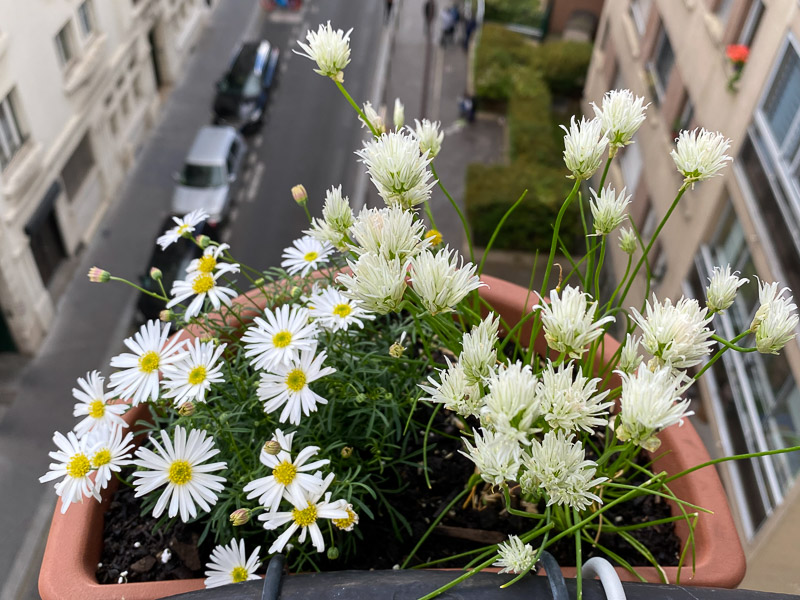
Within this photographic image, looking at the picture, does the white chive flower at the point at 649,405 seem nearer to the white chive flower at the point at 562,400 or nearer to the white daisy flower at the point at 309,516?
the white chive flower at the point at 562,400

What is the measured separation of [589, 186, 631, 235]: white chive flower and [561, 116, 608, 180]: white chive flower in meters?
0.11

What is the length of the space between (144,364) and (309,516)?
52 cm

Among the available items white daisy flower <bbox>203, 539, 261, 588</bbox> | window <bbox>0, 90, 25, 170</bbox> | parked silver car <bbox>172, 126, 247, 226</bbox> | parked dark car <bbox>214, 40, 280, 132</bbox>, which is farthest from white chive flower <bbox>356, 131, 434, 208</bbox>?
parked dark car <bbox>214, 40, 280, 132</bbox>

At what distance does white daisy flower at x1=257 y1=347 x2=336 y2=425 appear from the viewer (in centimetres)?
152

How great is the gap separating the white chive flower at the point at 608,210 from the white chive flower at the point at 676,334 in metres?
0.31

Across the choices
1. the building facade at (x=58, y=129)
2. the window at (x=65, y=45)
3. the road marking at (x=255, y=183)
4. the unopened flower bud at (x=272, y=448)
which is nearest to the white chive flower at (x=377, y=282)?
the unopened flower bud at (x=272, y=448)

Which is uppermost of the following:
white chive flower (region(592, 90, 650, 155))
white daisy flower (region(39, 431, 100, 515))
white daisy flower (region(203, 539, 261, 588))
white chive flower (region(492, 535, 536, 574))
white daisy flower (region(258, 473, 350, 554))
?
white chive flower (region(592, 90, 650, 155))

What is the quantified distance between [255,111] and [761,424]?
27.0 feet

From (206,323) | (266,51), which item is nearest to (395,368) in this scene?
(206,323)

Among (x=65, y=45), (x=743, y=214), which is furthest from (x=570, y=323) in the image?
(x=65, y=45)

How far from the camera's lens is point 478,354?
120cm

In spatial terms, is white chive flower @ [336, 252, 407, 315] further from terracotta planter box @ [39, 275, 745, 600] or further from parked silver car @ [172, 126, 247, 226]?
parked silver car @ [172, 126, 247, 226]

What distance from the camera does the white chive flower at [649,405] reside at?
3.56 feet

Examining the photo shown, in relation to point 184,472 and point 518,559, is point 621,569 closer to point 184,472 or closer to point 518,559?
point 518,559
